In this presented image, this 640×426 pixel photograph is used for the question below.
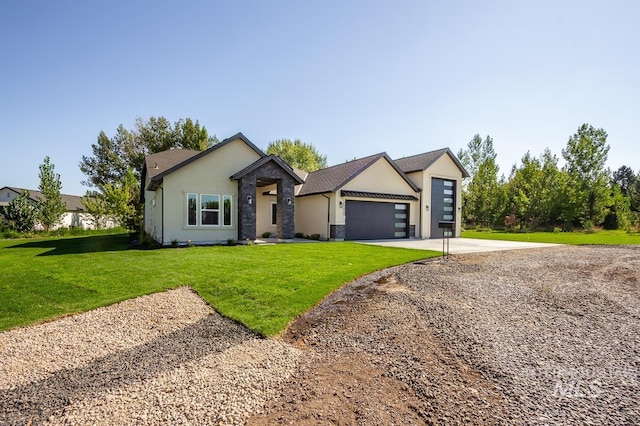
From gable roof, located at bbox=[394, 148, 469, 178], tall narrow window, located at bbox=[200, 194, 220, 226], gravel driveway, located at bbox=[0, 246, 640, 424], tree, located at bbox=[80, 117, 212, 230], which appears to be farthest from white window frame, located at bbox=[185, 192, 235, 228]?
tree, located at bbox=[80, 117, 212, 230]

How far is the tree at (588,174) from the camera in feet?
100

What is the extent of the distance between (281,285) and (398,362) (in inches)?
147

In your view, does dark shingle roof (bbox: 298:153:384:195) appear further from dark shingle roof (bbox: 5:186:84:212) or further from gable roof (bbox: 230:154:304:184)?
dark shingle roof (bbox: 5:186:84:212)

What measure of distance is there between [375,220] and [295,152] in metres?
26.0

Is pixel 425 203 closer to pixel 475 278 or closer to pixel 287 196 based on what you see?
pixel 287 196

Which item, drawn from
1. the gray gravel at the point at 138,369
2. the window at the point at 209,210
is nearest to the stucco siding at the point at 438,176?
the window at the point at 209,210

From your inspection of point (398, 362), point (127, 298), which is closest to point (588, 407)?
point (398, 362)

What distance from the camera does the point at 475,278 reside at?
7961 millimetres

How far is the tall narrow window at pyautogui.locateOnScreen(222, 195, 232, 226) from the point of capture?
51.2 ft

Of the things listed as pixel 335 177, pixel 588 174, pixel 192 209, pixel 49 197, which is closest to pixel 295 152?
pixel 335 177

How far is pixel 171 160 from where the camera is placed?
18641 mm

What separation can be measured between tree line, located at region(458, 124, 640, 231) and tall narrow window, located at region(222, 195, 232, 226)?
3185 cm

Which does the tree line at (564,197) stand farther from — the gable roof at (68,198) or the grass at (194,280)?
the gable roof at (68,198)

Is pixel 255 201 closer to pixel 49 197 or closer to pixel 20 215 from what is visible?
pixel 20 215
